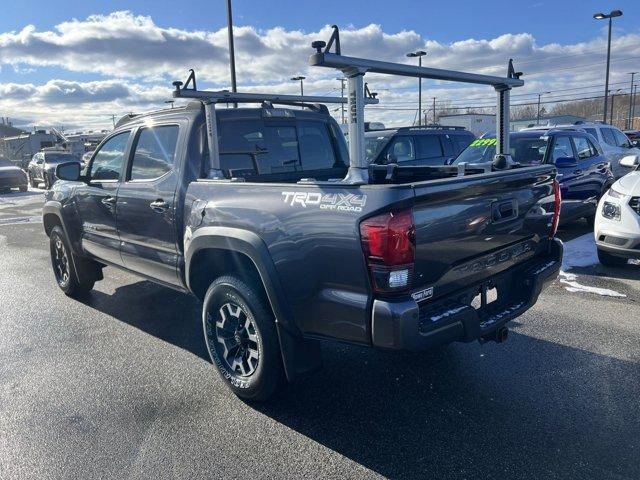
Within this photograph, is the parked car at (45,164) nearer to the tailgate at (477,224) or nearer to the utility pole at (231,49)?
the utility pole at (231,49)

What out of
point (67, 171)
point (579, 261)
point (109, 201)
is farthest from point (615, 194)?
point (67, 171)

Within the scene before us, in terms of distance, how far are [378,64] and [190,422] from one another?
249 centimetres

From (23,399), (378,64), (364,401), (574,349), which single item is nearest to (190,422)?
(364,401)

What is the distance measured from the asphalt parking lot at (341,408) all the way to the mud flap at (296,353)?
368 mm

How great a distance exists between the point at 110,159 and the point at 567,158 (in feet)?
22.7

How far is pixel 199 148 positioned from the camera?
3951 millimetres

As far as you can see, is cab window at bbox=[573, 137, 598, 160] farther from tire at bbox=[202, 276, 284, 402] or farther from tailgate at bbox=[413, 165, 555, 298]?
tire at bbox=[202, 276, 284, 402]

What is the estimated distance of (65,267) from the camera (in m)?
6.31

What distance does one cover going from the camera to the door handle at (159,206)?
4.07 m

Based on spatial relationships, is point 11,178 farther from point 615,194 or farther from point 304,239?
point 304,239

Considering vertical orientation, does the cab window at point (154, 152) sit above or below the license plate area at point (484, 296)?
above

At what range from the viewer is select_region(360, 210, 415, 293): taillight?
2.58 meters

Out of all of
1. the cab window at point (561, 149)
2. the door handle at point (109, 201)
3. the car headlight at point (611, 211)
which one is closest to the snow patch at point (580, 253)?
the car headlight at point (611, 211)

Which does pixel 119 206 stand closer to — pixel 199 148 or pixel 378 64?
pixel 199 148
